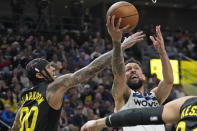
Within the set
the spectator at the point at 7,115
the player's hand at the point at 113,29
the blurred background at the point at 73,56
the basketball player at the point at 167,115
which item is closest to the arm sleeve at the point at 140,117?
the basketball player at the point at 167,115

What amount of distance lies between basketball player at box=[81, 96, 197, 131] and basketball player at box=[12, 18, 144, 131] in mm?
1407

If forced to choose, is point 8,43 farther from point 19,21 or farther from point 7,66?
point 19,21

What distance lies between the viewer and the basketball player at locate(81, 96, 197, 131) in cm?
232

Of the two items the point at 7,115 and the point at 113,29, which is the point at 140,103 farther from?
the point at 7,115

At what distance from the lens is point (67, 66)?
37.9 feet

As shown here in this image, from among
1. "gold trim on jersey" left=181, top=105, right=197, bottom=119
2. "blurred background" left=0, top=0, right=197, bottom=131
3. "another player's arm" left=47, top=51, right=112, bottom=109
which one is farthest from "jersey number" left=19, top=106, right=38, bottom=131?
Answer: "blurred background" left=0, top=0, right=197, bottom=131

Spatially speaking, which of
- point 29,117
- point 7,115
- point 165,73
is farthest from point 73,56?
point 29,117

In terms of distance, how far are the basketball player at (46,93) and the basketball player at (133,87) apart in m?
0.31

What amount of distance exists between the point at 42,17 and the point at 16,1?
3.87ft

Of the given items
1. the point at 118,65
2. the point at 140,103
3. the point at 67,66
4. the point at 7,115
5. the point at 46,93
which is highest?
the point at 118,65

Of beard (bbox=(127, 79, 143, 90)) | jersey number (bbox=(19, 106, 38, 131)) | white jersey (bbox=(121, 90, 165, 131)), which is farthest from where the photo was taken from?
beard (bbox=(127, 79, 143, 90))

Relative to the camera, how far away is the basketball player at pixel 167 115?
2.32 m

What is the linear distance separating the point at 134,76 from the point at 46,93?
1.12 metres

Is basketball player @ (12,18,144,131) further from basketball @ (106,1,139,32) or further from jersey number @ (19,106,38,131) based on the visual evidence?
basketball @ (106,1,139,32)
